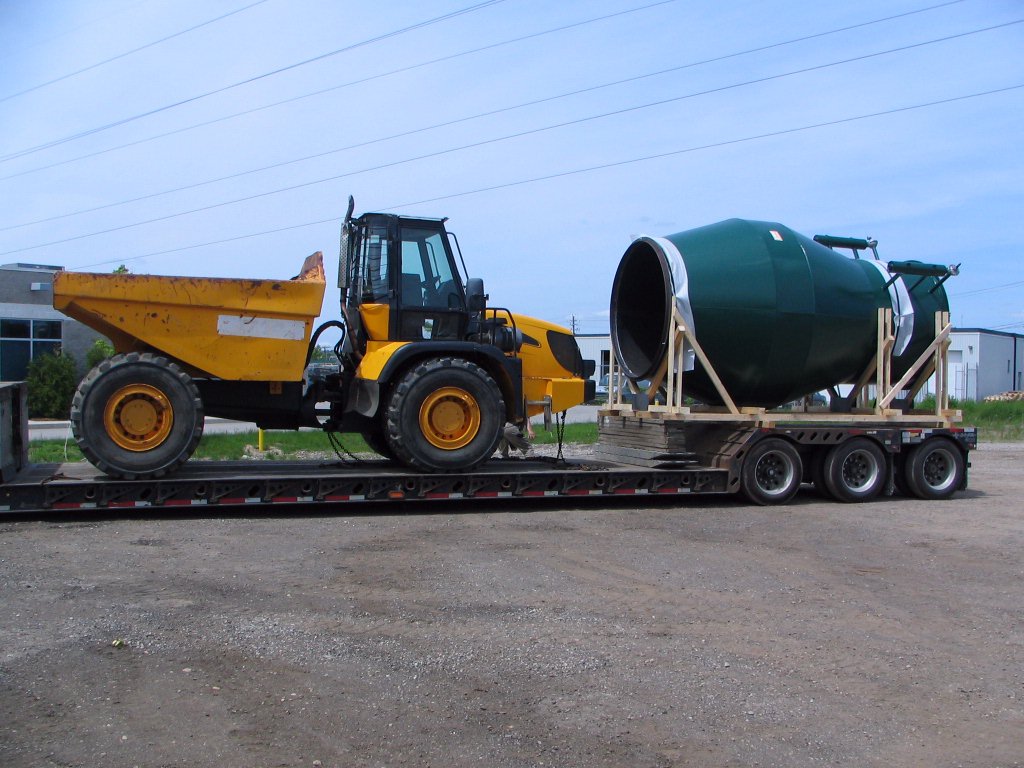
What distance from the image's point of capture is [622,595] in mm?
6898

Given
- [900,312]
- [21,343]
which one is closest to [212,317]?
[900,312]

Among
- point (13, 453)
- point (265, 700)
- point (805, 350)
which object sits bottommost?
point (265, 700)

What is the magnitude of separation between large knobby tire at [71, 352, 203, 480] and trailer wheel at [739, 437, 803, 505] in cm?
617

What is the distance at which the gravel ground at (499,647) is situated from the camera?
172 inches

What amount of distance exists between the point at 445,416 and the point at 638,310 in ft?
14.1

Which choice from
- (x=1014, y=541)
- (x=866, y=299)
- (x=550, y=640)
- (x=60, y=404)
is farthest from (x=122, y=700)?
(x=60, y=404)

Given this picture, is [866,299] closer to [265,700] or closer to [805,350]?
[805,350]

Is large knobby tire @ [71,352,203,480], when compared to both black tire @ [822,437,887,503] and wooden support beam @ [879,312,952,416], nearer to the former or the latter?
black tire @ [822,437,887,503]

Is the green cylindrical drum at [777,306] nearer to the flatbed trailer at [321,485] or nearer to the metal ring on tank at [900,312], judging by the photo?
the metal ring on tank at [900,312]

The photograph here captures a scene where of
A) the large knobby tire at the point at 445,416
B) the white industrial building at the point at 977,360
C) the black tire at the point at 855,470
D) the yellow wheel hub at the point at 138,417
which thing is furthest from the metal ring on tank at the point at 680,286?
the white industrial building at the point at 977,360

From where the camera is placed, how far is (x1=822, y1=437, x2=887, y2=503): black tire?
38.8 feet

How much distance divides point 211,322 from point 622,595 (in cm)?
505

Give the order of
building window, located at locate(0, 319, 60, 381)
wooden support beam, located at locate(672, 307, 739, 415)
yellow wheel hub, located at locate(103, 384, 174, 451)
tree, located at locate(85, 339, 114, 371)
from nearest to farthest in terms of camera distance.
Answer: yellow wheel hub, located at locate(103, 384, 174, 451) → wooden support beam, located at locate(672, 307, 739, 415) → tree, located at locate(85, 339, 114, 371) → building window, located at locate(0, 319, 60, 381)

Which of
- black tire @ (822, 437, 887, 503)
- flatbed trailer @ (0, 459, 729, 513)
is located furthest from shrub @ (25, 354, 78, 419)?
black tire @ (822, 437, 887, 503)
